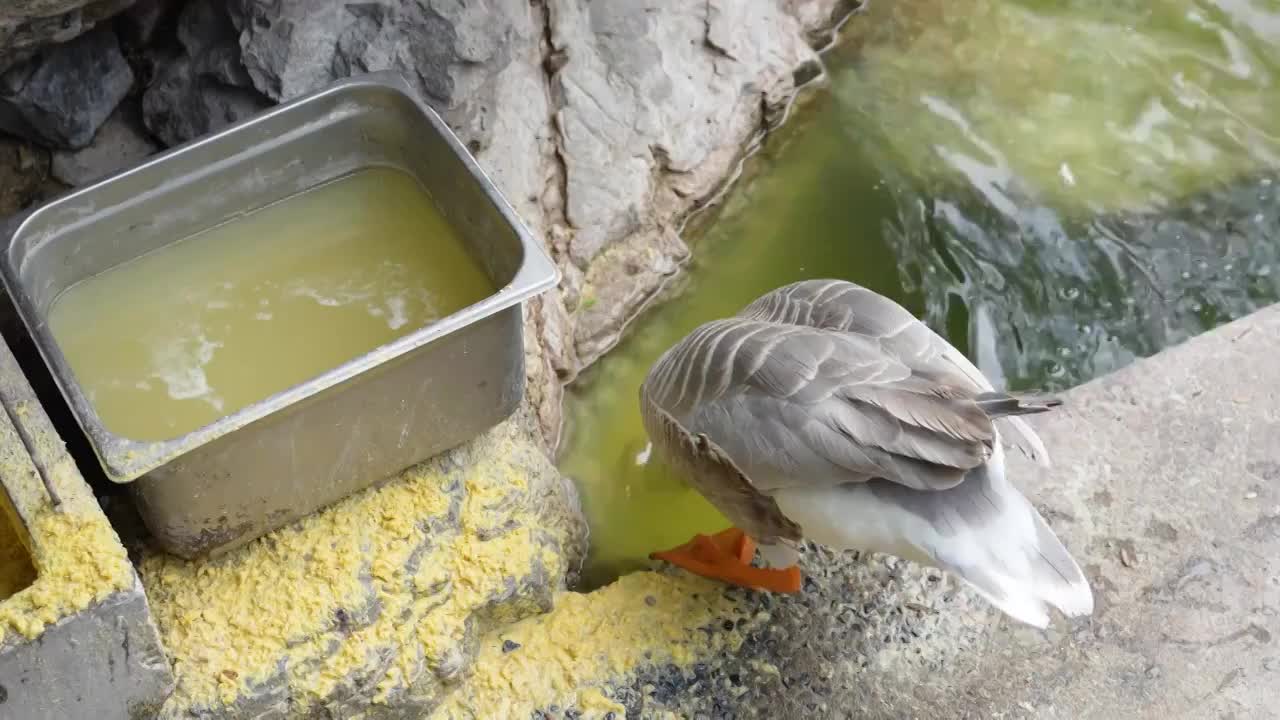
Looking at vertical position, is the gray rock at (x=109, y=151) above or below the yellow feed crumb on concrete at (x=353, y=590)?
above

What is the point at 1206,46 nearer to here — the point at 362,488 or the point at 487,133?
the point at 487,133

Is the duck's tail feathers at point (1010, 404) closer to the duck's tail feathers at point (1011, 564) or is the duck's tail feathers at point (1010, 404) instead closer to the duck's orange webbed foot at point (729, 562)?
the duck's tail feathers at point (1011, 564)

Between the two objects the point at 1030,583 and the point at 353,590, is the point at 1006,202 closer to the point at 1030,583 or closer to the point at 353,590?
the point at 1030,583

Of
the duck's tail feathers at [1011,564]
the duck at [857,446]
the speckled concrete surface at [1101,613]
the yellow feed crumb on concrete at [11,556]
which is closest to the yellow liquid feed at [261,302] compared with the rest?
the yellow feed crumb on concrete at [11,556]

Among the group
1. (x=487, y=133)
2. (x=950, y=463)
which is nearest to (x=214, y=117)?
(x=487, y=133)

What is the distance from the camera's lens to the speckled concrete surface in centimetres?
224

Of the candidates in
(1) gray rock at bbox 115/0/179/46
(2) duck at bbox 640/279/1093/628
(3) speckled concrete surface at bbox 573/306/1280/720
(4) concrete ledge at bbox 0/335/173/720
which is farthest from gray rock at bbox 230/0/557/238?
(3) speckled concrete surface at bbox 573/306/1280/720

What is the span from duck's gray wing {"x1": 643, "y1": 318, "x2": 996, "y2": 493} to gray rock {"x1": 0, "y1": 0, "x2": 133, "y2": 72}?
134 cm

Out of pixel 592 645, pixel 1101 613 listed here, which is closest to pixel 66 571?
pixel 592 645

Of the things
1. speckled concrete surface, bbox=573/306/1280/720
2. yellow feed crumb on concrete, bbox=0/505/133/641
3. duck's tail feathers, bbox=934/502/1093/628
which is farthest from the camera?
speckled concrete surface, bbox=573/306/1280/720

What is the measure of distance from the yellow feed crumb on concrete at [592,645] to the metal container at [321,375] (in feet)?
1.41

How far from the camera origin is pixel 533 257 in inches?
78.1

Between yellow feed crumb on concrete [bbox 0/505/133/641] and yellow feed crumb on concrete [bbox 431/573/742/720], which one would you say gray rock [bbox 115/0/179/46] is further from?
yellow feed crumb on concrete [bbox 431/573/742/720]

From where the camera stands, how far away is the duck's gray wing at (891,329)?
7.01ft
